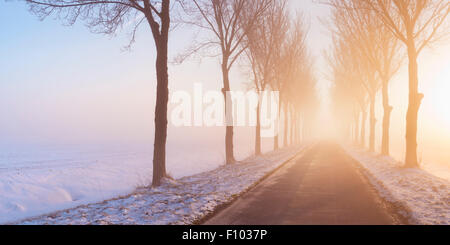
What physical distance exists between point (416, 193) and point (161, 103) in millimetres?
8427

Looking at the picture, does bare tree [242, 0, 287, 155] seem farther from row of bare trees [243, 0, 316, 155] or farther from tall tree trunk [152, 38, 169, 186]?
tall tree trunk [152, 38, 169, 186]

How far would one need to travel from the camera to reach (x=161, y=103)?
36.0 ft

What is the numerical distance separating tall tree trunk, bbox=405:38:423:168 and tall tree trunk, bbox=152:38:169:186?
36.0ft

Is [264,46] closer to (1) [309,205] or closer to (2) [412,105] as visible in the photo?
(2) [412,105]

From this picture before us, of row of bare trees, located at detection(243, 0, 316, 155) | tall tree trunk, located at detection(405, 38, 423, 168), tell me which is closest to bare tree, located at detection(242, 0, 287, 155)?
row of bare trees, located at detection(243, 0, 316, 155)

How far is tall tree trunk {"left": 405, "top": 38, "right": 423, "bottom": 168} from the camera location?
1455cm

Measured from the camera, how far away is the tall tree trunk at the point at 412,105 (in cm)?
1455

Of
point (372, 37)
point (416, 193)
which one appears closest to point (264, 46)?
point (372, 37)

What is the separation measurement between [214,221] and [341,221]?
259cm

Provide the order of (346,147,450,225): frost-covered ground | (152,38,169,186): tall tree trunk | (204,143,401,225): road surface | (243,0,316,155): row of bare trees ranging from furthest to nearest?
(243,0,316,155): row of bare trees < (152,38,169,186): tall tree trunk < (346,147,450,225): frost-covered ground < (204,143,401,225): road surface

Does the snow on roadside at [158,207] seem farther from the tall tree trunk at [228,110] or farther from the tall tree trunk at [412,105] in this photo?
the tall tree trunk at [412,105]

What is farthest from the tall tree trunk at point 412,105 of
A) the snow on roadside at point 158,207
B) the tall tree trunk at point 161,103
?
the tall tree trunk at point 161,103

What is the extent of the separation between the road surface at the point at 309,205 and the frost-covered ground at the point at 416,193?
1.45 feet

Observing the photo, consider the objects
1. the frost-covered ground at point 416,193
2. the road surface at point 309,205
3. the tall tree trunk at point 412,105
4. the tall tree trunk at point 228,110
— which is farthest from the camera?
the tall tree trunk at point 228,110
